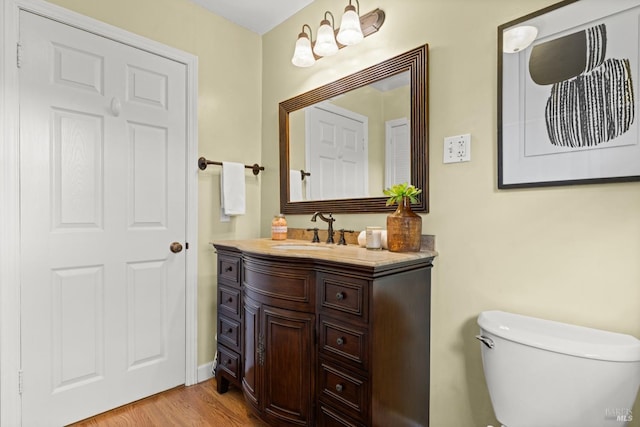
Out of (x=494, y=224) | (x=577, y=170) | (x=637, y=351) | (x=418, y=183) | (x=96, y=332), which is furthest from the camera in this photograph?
(x=96, y=332)

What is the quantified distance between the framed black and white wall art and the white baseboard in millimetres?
2069

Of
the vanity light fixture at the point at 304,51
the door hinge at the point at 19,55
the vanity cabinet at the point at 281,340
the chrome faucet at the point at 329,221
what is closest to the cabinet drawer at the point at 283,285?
the vanity cabinet at the point at 281,340

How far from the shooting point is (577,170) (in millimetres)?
1118

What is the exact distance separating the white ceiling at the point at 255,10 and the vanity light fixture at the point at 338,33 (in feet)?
0.76

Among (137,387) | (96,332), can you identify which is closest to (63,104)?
(96,332)

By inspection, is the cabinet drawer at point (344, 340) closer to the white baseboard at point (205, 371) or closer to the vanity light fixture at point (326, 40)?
the white baseboard at point (205, 371)

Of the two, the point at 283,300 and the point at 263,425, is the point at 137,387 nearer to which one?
the point at 263,425

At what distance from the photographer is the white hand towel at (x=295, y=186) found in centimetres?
216

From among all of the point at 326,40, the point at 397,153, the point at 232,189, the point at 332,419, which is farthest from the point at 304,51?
the point at 332,419

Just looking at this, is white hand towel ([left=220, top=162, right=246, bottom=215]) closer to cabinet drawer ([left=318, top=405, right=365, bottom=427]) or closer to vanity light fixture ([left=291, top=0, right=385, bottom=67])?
vanity light fixture ([left=291, top=0, right=385, bottom=67])

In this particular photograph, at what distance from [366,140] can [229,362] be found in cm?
151

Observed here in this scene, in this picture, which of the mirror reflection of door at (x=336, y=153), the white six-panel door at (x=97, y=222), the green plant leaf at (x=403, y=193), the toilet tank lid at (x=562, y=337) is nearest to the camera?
the toilet tank lid at (x=562, y=337)

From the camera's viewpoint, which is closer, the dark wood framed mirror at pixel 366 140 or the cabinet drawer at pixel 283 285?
the cabinet drawer at pixel 283 285

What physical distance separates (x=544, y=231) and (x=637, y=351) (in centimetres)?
43
